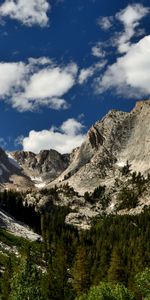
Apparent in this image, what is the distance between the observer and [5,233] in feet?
640

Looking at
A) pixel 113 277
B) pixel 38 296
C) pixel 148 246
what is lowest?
pixel 38 296

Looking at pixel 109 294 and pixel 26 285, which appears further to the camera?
pixel 26 285

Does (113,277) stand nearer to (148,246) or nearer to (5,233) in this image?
(148,246)

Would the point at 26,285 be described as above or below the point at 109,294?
above

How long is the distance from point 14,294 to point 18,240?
111771 millimetres

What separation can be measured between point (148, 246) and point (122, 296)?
11123cm

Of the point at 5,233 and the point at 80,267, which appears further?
the point at 5,233

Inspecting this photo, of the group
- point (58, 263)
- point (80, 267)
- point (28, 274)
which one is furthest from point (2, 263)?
point (28, 274)

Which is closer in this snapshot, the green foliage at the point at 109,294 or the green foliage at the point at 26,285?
the green foliage at the point at 26,285

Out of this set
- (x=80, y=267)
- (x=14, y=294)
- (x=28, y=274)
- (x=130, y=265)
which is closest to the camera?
(x=14, y=294)

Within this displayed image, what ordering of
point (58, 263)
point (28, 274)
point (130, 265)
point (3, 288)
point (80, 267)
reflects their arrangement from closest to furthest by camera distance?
point (28, 274) < point (3, 288) < point (80, 267) < point (58, 263) < point (130, 265)

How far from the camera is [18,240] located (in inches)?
7402

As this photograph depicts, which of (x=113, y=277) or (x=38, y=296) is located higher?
(x=113, y=277)

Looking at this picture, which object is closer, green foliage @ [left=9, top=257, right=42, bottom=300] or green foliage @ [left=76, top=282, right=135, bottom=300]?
green foliage @ [left=9, top=257, right=42, bottom=300]
